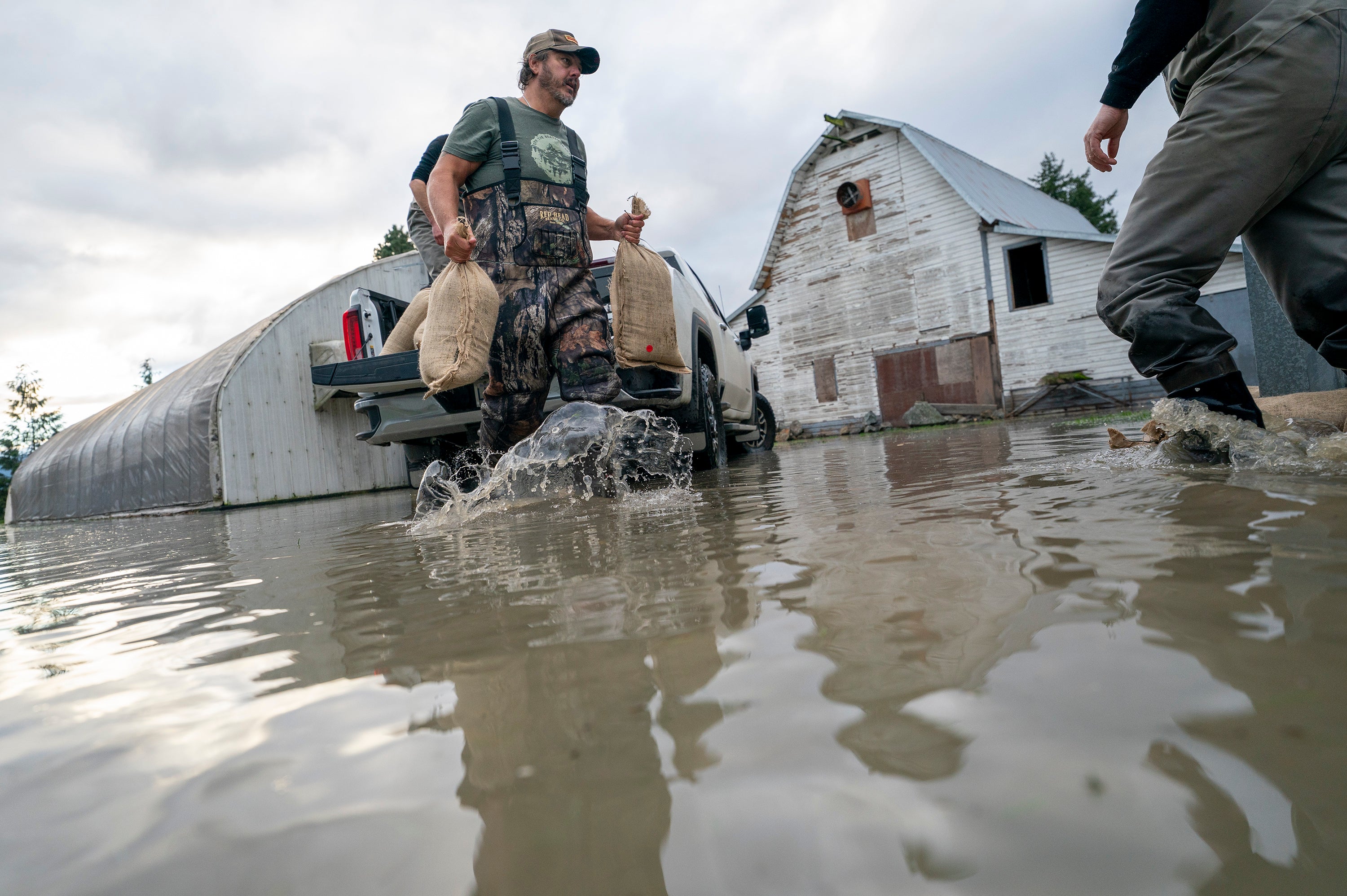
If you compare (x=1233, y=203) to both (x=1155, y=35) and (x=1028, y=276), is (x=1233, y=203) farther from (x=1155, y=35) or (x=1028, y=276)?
(x=1028, y=276)

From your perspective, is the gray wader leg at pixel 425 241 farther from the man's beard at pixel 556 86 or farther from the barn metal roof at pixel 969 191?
the barn metal roof at pixel 969 191

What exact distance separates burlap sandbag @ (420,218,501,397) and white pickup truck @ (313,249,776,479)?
2.17 feet

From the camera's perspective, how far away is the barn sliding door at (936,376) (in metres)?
16.4

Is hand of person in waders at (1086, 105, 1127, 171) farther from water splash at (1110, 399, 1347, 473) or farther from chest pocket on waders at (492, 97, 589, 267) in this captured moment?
chest pocket on waders at (492, 97, 589, 267)

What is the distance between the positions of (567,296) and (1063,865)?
3.24 meters

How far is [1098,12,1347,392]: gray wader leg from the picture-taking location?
199 centimetres

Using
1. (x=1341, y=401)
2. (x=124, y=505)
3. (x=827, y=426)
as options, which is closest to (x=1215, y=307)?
(x=827, y=426)

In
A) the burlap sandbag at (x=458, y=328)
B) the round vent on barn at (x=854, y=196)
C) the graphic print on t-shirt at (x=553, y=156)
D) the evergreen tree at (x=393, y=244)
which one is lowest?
the burlap sandbag at (x=458, y=328)

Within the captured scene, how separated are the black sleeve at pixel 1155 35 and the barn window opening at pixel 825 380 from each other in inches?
660

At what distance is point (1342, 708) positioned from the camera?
0.58m

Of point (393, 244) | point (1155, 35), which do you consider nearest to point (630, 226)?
point (1155, 35)

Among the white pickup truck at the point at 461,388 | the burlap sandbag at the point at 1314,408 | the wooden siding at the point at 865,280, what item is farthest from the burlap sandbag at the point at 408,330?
the wooden siding at the point at 865,280

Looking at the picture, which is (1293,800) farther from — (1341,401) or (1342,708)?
(1341,401)

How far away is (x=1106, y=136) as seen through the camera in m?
2.41
